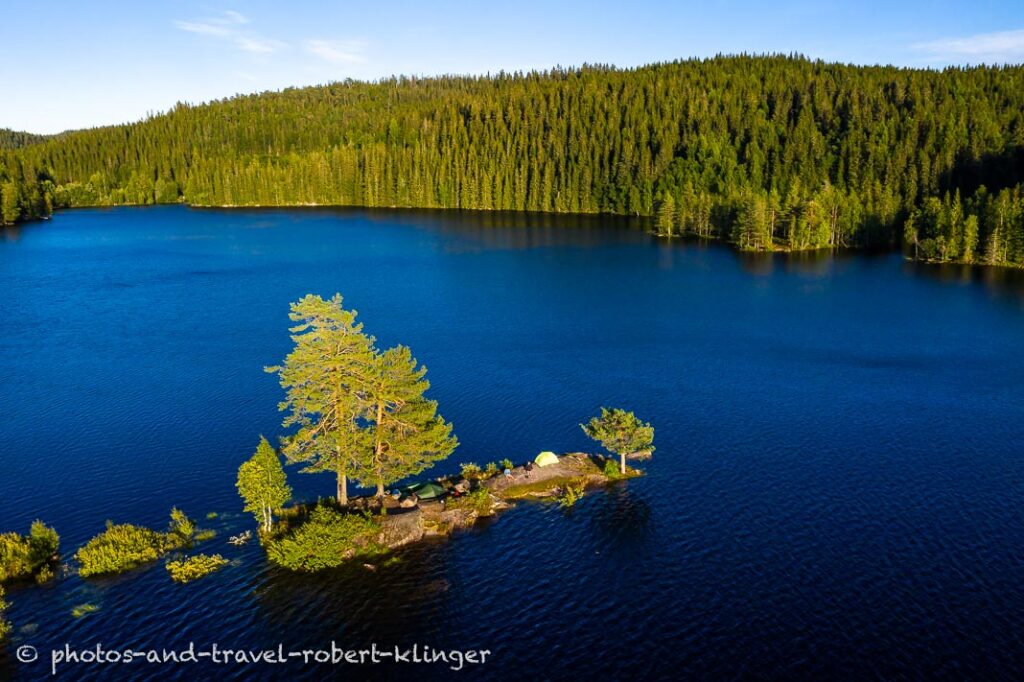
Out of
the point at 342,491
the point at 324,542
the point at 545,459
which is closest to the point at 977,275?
the point at 545,459

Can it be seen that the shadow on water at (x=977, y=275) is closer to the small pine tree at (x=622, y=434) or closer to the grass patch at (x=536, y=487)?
the small pine tree at (x=622, y=434)

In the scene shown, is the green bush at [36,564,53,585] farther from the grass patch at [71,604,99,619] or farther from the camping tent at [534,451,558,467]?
the camping tent at [534,451,558,467]

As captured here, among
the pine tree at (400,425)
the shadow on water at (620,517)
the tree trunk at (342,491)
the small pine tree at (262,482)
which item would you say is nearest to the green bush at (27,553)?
the small pine tree at (262,482)

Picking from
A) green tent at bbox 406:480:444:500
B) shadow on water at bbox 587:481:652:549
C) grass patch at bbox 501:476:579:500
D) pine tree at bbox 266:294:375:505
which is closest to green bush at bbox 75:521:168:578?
pine tree at bbox 266:294:375:505

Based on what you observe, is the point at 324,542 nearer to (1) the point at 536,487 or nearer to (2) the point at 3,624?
(2) the point at 3,624

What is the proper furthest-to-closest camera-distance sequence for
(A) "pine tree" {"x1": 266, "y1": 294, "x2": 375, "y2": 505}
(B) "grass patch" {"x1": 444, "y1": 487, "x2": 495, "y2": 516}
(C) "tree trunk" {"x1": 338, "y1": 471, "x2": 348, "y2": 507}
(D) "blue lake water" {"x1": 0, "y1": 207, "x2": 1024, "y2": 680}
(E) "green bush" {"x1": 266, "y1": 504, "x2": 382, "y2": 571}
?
(B) "grass patch" {"x1": 444, "y1": 487, "x2": 495, "y2": 516}
(C) "tree trunk" {"x1": 338, "y1": 471, "x2": 348, "y2": 507}
(A) "pine tree" {"x1": 266, "y1": 294, "x2": 375, "y2": 505}
(E) "green bush" {"x1": 266, "y1": 504, "x2": 382, "y2": 571}
(D) "blue lake water" {"x1": 0, "y1": 207, "x2": 1024, "y2": 680}
